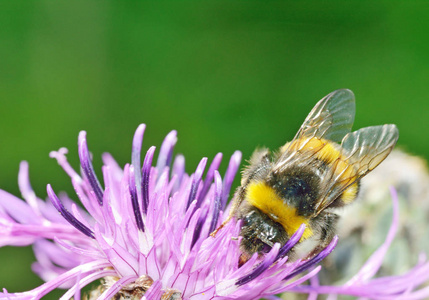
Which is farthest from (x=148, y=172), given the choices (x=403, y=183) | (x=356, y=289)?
(x=403, y=183)

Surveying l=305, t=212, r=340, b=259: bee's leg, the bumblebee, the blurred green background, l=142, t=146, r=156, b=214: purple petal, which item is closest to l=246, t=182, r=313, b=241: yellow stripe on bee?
the bumblebee

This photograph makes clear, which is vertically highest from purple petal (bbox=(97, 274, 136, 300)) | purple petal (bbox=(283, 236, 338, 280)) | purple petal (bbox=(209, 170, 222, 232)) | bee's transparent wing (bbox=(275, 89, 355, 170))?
bee's transparent wing (bbox=(275, 89, 355, 170))

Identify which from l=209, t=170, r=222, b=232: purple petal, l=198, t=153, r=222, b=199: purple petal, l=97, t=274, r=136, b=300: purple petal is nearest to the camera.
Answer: l=97, t=274, r=136, b=300: purple petal

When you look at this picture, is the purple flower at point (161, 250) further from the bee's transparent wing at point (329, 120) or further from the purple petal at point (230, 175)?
the bee's transparent wing at point (329, 120)

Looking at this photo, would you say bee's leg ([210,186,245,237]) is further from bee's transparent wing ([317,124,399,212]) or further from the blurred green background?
the blurred green background

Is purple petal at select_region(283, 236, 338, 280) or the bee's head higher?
the bee's head

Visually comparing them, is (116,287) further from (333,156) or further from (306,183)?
(333,156)

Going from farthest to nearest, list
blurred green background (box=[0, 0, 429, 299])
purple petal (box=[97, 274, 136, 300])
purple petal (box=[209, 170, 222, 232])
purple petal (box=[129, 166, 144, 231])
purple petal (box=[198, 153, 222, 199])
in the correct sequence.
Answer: blurred green background (box=[0, 0, 429, 299]) → purple petal (box=[198, 153, 222, 199]) → purple petal (box=[209, 170, 222, 232]) → purple petal (box=[129, 166, 144, 231]) → purple petal (box=[97, 274, 136, 300])

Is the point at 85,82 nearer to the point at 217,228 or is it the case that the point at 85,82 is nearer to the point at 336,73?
the point at 336,73
